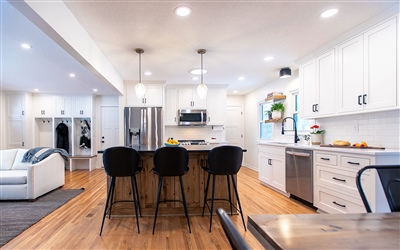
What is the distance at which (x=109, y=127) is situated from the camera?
6.81 metres

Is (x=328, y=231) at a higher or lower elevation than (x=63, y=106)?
lower

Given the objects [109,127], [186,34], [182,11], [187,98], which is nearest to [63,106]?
[109,127]

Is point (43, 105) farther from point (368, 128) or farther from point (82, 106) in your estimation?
point (368, 128)

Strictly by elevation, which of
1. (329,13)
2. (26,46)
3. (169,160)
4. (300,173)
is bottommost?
(300,173)

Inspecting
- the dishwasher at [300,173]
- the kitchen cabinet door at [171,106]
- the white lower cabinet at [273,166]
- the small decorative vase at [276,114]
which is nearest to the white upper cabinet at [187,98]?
the kitchen cabinet door at [171,106]

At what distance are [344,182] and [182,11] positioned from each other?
2.78 metres

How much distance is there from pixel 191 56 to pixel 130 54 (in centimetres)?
102

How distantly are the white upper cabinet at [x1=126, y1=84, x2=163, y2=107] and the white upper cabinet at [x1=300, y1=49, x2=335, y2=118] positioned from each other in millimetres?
3328

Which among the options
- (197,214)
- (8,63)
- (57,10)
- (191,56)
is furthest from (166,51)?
(8,63)

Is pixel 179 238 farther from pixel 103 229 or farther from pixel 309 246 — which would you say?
pixel 309 246

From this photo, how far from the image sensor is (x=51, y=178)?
161 inches

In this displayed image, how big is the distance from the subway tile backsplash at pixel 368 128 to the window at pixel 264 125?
222 centimetres

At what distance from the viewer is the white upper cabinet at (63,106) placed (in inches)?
259

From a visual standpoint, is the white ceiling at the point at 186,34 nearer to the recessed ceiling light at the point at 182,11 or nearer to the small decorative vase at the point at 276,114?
the recessed ceiling light at the point at 182,11
